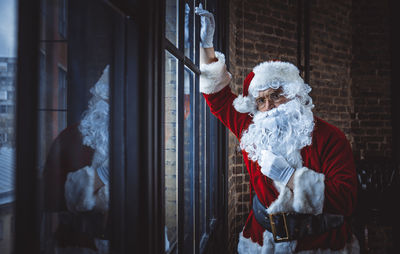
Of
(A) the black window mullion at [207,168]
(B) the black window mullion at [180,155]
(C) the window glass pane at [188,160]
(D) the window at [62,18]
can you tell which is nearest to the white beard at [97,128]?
(D) the window at [62,18]

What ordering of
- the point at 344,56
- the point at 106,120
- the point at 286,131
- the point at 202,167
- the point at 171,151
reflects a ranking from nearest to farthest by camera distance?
1. the point at 106,120
2. the point at 171,151
3. the point at 286,131
4. the point at 202,167
5. the point at 344,56

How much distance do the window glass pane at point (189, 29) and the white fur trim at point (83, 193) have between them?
1053 millimetres

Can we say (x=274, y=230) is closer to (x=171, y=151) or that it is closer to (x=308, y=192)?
(x=308, y=192)

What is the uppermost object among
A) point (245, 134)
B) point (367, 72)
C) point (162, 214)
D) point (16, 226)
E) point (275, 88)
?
point (367, 72)

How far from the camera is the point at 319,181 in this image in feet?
5.25

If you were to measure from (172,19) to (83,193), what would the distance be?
3.28 feet

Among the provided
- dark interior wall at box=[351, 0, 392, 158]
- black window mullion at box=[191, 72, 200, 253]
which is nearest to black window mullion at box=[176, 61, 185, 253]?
black window mullion at box=[191, 72, 200, 253]

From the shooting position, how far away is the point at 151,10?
35.8 inches

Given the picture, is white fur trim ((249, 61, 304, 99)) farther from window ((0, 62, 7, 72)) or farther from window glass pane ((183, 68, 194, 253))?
window ((0, 62, 7, 72))

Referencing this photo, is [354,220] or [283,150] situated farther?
[354,220]

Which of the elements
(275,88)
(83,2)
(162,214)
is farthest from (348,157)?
(83,2)

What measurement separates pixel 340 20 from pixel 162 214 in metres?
3.81

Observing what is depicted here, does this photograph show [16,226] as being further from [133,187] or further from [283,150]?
[283,150]

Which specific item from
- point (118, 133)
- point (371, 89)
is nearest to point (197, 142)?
point (118, 133)
